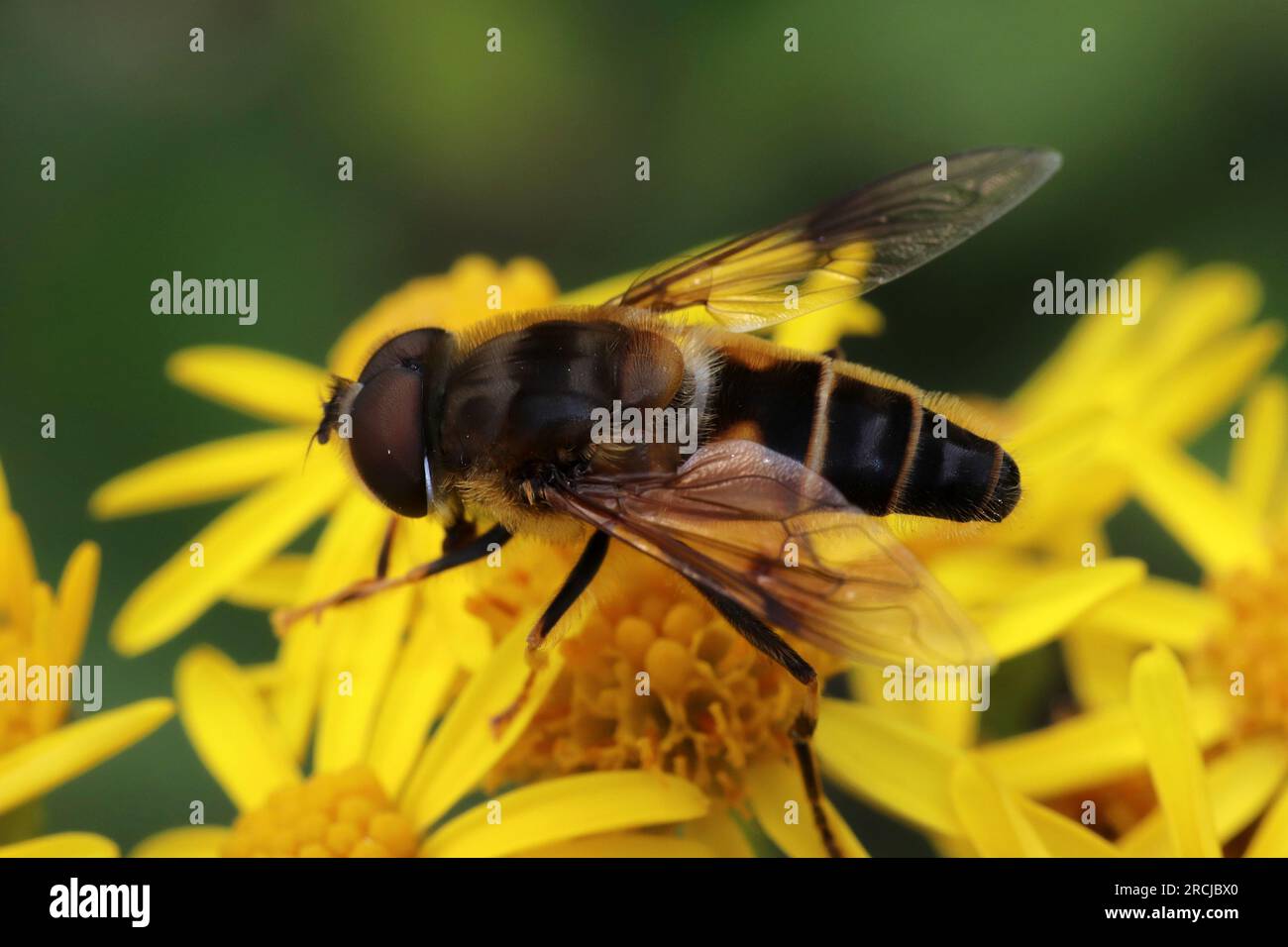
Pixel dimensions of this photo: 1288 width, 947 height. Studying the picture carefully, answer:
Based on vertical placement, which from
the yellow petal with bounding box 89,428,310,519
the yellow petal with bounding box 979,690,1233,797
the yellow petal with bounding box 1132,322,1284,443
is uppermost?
the yellow petal with bounding box 1132,322,1284,443

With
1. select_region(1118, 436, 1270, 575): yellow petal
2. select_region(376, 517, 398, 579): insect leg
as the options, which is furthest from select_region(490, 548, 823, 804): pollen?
select_region(1118, 436, 1270, 575): yellow petal

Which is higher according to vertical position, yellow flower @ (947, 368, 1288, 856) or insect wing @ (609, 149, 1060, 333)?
insect wing @ (609, 149, 1060, 333)

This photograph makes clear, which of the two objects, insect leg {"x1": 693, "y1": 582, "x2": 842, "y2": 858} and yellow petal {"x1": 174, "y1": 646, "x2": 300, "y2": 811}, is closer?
insect leg {"x1": 693, "y1": 582, "x2": 842, "y2": 858}

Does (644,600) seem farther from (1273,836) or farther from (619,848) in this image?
(1273,836)

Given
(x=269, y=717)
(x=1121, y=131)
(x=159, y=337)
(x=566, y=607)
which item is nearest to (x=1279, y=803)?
(x=566, y=607)

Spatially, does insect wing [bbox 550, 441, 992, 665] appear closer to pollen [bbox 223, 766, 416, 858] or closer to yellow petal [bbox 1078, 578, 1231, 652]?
pollen [bbox 223, 766, 416, 858]

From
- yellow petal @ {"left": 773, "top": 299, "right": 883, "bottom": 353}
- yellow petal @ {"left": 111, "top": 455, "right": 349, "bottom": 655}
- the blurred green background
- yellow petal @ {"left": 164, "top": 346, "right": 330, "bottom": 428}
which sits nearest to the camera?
yellow petal @ {"left": 111, "top": 455, "right": 349, "bottom": 655}
